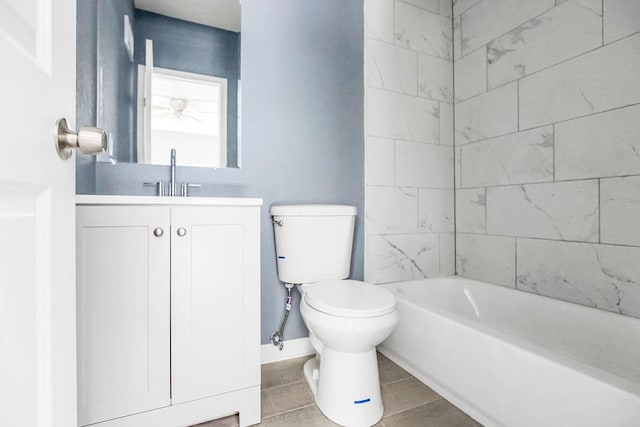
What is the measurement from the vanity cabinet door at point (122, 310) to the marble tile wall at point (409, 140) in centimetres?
119

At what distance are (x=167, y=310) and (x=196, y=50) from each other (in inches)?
49.1

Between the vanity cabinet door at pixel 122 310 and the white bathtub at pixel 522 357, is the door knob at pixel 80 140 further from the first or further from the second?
the white bathtub at pixel 522 357

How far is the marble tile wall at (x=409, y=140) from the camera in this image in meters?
1.89

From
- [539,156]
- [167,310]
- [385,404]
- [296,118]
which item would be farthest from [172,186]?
[539,156]

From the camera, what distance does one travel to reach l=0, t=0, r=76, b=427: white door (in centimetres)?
35

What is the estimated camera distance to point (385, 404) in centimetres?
128

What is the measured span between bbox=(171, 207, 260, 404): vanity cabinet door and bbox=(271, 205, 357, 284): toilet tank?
1.14 feet

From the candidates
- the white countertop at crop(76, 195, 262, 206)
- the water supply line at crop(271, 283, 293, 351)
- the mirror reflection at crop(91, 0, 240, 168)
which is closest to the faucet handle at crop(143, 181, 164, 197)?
the mirror reflection at crop(91, 0, 240, 168)

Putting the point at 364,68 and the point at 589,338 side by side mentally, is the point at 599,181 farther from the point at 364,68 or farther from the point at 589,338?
the point at 364,68

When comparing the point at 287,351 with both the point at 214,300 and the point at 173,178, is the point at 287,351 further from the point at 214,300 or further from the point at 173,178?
the point at 173,178

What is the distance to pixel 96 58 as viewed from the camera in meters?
1.30

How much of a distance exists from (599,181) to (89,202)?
205 centimetres

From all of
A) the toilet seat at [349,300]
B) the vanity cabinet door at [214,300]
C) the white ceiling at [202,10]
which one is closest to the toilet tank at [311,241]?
the toilet seat at [349,300]

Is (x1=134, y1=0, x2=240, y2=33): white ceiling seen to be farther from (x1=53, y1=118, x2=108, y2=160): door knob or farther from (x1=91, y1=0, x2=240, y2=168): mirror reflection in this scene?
(x1=53, y1=118, x2=108, y2=160): door knob
